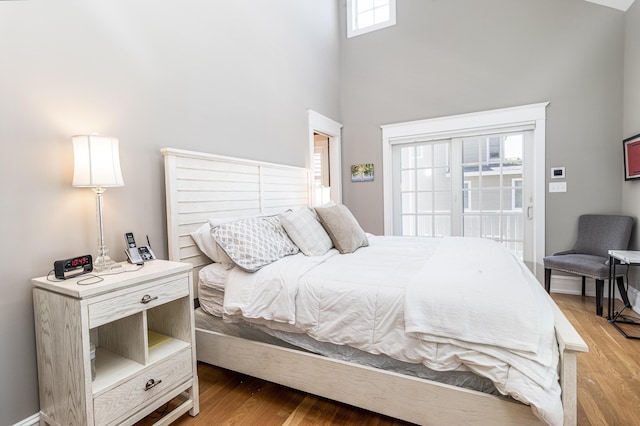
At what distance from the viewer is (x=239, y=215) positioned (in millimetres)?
2477

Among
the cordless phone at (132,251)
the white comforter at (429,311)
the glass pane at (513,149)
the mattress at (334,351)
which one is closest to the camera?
the white comforter at (429,311)

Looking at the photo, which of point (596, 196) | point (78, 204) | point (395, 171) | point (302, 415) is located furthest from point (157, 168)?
point (596, 196)

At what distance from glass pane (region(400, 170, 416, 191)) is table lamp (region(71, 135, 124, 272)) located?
350 cm

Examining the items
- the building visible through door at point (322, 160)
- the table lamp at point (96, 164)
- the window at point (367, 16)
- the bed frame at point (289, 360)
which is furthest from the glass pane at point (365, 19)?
the table lamp at point (96, 164)

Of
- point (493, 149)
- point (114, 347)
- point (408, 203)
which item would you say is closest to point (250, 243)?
point (114, 347)

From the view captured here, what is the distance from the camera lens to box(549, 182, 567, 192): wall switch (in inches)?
130

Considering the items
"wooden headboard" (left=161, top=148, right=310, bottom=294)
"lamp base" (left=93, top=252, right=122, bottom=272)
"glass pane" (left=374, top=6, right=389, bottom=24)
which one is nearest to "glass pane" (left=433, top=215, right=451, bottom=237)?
"wooden headboard" (left=161, top=148, right=310, bottom=294)

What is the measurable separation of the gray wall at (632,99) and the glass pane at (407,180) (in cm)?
210

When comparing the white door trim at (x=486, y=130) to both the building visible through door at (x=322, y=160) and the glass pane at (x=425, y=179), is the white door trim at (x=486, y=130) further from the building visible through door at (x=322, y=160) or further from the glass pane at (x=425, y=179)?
the building visible through door at (x=322, y=160)

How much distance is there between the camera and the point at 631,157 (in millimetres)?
2832

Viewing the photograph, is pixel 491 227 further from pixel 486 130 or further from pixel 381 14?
pixel 381 14

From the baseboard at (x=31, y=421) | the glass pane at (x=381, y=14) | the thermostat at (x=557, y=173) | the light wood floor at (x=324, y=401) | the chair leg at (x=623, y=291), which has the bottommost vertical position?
the light wood floor at (x=324, y=401)

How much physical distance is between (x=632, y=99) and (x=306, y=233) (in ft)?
11.0

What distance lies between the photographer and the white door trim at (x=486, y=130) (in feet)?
11.0
